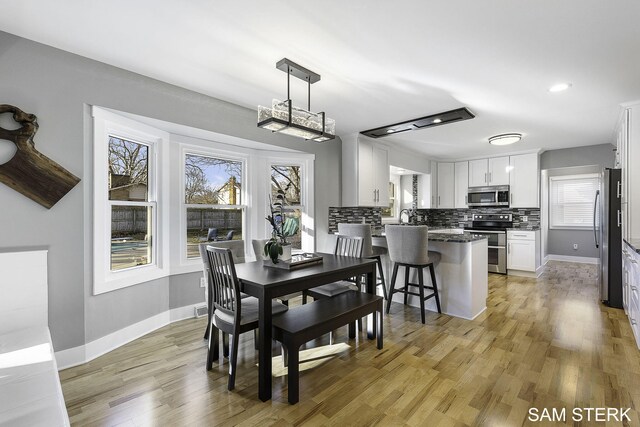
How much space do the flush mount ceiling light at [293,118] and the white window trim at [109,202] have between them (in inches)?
54.8

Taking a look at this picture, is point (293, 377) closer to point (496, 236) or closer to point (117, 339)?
point (117, 339)

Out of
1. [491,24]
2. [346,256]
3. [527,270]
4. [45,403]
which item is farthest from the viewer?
[527,270]

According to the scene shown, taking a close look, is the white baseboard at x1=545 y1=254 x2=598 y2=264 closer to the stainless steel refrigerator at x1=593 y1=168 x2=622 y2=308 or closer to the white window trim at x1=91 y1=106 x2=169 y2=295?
the stainless steel refrigerator at x1=593 y1=168 x2=622 y2=308

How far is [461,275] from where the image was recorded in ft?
11.5

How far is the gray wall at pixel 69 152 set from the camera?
2.19m

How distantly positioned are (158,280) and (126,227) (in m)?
0.64

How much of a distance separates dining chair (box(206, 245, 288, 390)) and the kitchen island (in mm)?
2125

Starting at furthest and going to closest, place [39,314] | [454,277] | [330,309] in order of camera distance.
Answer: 1. [454,277]
2. [330,309]
3. [39,314]

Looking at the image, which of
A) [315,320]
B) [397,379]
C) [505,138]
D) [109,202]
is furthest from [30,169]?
[505,138]

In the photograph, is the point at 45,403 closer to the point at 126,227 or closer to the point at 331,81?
the point at 126,227

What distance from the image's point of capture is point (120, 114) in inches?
108

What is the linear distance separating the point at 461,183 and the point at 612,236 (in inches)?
127

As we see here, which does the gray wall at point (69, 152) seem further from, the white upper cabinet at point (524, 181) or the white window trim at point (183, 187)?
the white upper cabinet at point (524, 181)

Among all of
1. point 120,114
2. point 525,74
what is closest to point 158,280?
point 120,114
